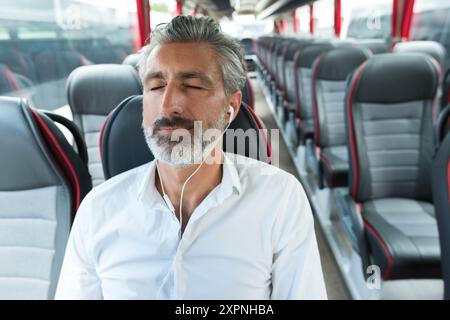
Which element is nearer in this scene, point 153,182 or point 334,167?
point 153,182

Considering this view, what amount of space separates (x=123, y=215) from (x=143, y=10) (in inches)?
169

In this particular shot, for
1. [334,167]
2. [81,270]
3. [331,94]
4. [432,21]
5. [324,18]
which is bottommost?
[334,167]

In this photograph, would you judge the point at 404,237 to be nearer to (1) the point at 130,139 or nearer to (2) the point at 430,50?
(1) the point at 130,139

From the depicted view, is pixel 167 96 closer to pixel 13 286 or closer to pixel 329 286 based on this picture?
pixel 13 286

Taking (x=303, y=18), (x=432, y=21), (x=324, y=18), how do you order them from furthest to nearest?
(x=303, y=18) → (x=324, y=18) → (x=432, y=21)

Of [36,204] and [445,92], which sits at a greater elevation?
[445,92]

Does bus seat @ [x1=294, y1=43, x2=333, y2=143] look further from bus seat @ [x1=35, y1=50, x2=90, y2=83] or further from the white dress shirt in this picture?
the white dress shirt

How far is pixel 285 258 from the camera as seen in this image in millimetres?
875

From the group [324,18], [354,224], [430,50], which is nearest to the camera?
[354,224]

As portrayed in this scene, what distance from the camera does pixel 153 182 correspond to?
0.95 m

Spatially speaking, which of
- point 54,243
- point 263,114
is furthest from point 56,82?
point 263,114

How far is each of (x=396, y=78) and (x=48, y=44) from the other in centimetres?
200

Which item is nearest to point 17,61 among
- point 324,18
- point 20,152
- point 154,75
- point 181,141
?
point 20,152
